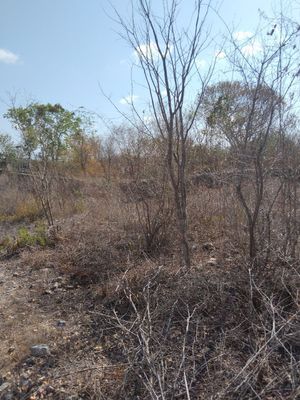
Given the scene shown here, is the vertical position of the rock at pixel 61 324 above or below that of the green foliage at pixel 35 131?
below

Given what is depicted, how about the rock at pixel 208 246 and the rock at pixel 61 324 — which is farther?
the rock at pixel 208 246

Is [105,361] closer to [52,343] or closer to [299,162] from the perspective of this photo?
[52,343]

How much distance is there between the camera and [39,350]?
9.48ft

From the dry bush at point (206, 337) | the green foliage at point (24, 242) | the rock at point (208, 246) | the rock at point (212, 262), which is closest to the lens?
the dry bush at point (206, 337)

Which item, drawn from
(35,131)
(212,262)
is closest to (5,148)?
(35,131)

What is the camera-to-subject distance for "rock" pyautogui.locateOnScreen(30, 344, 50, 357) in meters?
2.88

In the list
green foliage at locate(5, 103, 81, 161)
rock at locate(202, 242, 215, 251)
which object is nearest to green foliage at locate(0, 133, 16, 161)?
green foliage at locate(5, 103, 81, 161)

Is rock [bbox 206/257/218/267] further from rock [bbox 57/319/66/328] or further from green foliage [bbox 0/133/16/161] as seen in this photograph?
green foliage [bbox 0/133/16/161]

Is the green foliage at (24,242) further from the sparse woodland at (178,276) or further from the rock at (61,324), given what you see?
the rock at (61,324)

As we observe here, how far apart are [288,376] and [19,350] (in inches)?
76.5

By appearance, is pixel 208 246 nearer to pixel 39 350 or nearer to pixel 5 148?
pixel 39 350

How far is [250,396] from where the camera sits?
2176 mm

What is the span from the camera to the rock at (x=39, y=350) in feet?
9.44

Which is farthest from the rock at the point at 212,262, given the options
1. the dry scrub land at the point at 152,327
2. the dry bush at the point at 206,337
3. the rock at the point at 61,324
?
the rock at the point at 61,324
